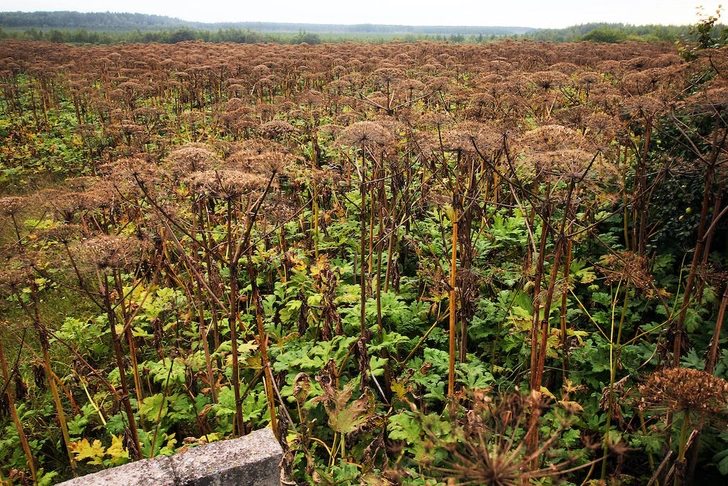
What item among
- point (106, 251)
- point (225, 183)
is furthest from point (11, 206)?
point (225, 183)

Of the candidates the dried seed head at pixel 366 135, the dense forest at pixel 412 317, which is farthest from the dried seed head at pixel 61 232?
the dried seed head at pixel 366 135

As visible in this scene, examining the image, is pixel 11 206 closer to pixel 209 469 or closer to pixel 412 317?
pixel 209 469

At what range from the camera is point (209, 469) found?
2412 mm

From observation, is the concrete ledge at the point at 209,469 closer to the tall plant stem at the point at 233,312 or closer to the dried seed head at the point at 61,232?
the tall plant stem at the point at 233,312

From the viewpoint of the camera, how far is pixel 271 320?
4742 mm

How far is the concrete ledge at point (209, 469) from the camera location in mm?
2330

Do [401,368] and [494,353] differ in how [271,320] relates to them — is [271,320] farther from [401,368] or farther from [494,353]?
[494,353]

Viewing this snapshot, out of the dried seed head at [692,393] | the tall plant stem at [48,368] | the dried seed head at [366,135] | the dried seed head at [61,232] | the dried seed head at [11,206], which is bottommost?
the tall plant stem at [48,368]

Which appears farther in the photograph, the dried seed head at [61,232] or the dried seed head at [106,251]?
the dried seed head at [61,232]

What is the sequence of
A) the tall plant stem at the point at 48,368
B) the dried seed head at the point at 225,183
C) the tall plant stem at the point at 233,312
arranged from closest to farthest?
the tall plant stem at the point at 233,312 → the dried seed head at the point at 225,183 → the tall plant stem at the point at 48,368

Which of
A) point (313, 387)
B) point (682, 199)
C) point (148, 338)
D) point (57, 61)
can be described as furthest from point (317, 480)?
point (57, 61)

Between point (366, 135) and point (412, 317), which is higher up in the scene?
point (366, 135)

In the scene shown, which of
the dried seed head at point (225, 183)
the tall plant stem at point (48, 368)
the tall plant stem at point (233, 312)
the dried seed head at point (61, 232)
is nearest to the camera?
the tall plant stem at point (233, 312)

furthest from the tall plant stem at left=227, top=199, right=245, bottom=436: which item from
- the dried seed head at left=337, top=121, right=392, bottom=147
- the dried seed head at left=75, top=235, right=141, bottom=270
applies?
the dried seed head at left=337, top=121, right=392, bottom=147
